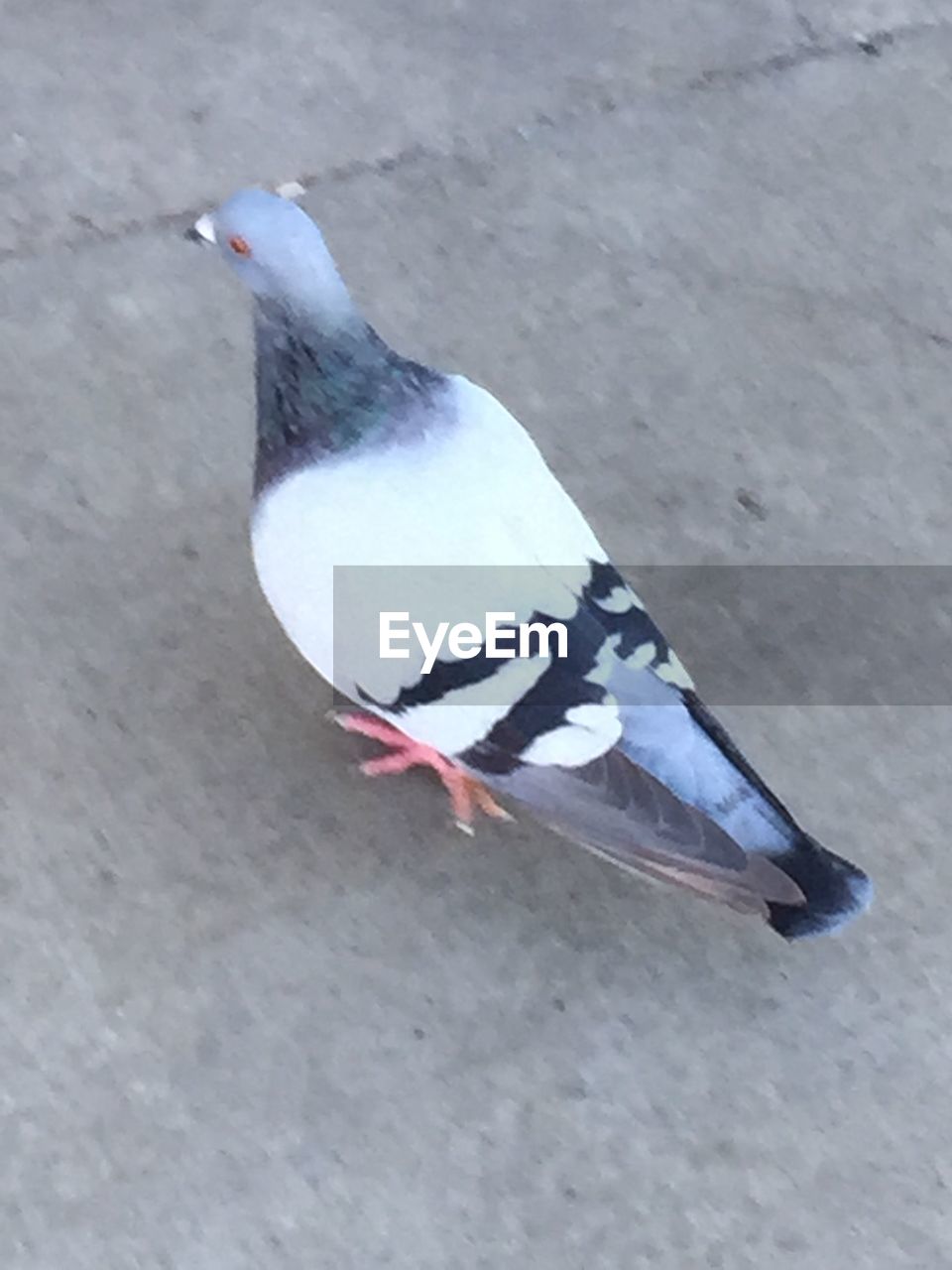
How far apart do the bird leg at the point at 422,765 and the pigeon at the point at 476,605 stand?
0.21 meters

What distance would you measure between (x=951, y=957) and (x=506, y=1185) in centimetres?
52

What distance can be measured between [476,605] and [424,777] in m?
0.39

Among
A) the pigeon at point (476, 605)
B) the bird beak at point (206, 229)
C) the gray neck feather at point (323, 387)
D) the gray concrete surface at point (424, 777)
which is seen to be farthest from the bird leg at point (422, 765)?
the bird beak at point (206, 229)

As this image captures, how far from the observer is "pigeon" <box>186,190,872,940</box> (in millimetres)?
1196

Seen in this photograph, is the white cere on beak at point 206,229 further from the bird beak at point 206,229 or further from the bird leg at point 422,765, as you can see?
the bird leg at point 422,765

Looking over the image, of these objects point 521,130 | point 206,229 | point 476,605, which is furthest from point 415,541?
point 521,130

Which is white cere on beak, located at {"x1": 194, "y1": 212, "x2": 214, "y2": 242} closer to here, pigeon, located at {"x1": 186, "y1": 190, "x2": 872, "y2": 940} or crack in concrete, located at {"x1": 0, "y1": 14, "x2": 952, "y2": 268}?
pigeon, located at {"x1": 186, "y1": 190, "x2": 872, "y2": 940}

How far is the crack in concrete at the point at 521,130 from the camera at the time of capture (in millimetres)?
1901

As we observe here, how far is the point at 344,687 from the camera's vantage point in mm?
1311

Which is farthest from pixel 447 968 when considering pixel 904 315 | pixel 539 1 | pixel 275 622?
pixel 539 1

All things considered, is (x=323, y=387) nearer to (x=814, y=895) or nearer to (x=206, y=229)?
(x=206, y=229)

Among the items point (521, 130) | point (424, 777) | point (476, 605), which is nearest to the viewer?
point (476, 605)

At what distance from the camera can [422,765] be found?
1538mm

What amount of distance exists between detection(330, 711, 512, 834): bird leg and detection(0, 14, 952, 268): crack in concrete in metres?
0.82
